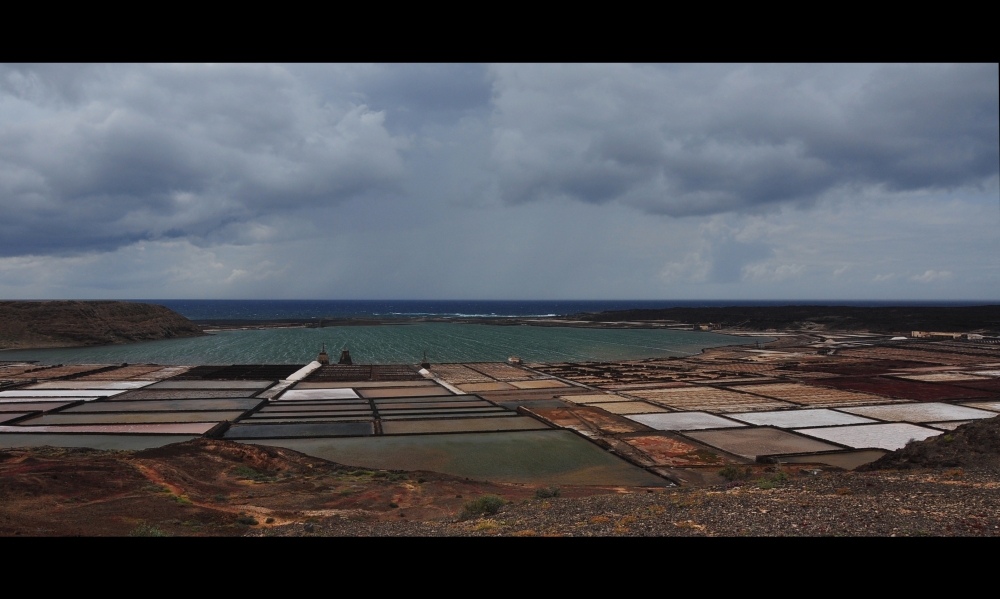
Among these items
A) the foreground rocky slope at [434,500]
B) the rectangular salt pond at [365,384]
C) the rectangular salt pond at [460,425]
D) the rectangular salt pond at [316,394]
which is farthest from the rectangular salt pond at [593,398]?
the foreground rocky slope at [434,500]

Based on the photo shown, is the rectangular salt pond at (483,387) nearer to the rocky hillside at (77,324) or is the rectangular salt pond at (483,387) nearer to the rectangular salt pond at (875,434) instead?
the rectangular salt pond at (875,434)

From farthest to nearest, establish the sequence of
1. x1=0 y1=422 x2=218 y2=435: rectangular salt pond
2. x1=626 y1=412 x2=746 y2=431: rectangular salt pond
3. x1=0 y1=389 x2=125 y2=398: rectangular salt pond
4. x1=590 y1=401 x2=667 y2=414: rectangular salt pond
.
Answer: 1. x1=0 y1=389 x2=125 y2=398: rectangular salt pond
2. x1=590 y1=401 x2=667 y2=414: rectangular salt pond
3. x1=626 y1=412 x2=746 y2=431: rectangular salt pond
4. x1=0 y1=422 x2=218 y2=435: rectangular salt pond

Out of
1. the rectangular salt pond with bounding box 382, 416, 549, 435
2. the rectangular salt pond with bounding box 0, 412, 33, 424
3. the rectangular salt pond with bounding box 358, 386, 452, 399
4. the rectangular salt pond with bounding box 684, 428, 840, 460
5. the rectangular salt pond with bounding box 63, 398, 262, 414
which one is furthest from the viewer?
the rectangular salt pond with bounding box 358, 386, 452, 399

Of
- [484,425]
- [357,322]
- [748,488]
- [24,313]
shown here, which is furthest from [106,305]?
[748,488]

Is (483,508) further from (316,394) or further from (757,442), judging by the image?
(316,394)

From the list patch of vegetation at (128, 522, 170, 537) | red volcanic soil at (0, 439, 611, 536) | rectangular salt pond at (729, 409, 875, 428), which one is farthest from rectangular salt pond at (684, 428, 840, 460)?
patch of vegetation at (128, 522, 170, 537)

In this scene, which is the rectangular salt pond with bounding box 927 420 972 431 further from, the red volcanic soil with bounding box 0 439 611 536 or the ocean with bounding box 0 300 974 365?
the ocean with bounding box 0 300 974 365
